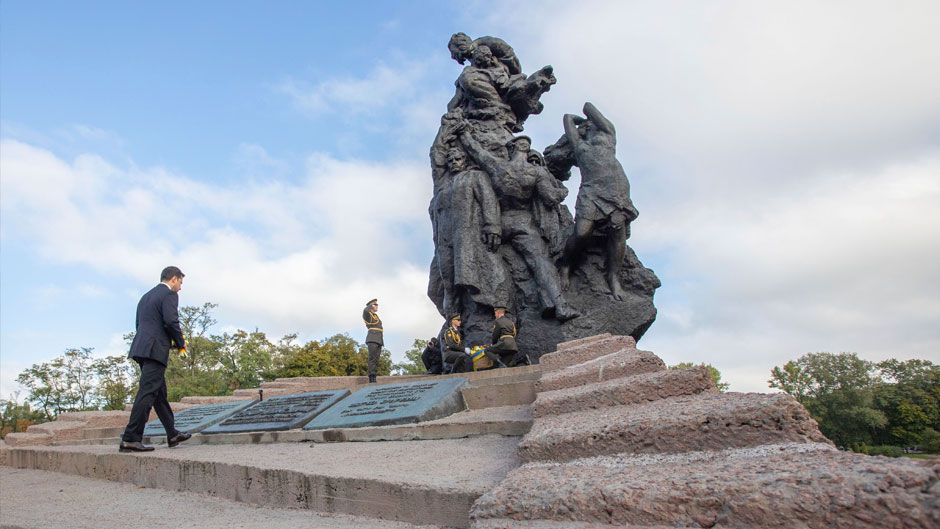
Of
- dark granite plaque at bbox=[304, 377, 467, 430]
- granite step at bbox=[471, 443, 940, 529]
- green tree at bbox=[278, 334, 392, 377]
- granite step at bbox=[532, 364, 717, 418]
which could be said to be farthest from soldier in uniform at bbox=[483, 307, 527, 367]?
green tree at bbox=[278, 334, 392, 377]

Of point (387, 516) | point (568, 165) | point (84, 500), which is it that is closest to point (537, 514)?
point (387, 516)

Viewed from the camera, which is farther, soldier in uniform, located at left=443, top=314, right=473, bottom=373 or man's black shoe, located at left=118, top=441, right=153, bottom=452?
soldier in uniform, located at left=443, top=314, right=473, bottom=373

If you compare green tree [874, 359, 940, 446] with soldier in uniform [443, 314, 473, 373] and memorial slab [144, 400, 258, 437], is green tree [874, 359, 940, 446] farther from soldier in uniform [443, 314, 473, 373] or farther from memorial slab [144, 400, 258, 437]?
memorial slab [144, 400, 258, 437]

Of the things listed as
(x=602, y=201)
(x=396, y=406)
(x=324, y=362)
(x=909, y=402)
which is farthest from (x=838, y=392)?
(x=324, y=362)

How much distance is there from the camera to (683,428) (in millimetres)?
2047

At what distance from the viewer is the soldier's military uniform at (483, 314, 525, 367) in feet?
24.7

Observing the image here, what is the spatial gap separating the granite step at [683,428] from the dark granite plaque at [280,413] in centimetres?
333

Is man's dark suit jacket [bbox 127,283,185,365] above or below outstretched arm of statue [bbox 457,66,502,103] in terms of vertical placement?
below

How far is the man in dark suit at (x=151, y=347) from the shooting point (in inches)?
191

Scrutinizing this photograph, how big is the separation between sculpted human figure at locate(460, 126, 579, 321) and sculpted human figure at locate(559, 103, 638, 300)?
0.48m

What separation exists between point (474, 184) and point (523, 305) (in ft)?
7.08

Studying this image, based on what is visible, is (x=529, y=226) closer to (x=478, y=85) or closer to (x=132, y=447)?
(x=478, y=85)

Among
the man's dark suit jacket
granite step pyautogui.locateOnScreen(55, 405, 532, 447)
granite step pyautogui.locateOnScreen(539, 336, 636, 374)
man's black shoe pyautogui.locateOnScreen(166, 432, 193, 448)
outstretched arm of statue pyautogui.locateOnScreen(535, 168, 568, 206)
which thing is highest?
outstretched arm of statue pyautogui.locateOnScreen(535, 168, 568, 206)

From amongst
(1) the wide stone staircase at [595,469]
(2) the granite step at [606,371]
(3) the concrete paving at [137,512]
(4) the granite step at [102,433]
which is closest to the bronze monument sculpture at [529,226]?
(1) the wide stone staircase at [595,469]
